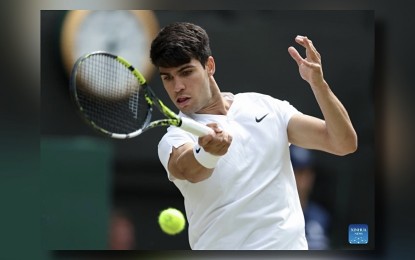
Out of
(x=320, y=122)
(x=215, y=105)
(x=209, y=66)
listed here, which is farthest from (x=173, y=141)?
(x=320, y=122)

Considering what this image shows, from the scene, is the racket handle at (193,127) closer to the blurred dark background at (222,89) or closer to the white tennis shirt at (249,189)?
the white tennis shirt at (249,189)

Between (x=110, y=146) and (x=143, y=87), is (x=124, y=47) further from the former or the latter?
(x=143, y=87)

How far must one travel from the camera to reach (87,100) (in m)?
4.12

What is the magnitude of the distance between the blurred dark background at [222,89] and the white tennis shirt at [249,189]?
34.8 inches

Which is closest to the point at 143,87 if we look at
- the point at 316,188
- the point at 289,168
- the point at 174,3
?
the point at 289,168

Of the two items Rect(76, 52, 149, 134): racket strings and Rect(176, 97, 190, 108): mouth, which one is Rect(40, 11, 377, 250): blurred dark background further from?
Rect(176, 97, 190, 108): mouth

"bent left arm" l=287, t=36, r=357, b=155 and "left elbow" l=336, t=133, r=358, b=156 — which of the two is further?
"left elbow" l=336, t=133, r=358, b=156

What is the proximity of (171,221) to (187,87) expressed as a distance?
3.47 ft

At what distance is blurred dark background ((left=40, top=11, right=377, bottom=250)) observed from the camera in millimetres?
4434

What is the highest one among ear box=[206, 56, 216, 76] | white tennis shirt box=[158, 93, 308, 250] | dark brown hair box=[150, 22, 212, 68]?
dark brown hair box=[150, 22, 212, 68]

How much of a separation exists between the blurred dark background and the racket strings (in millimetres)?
773

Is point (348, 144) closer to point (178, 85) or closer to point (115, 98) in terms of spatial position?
point (178, 85)

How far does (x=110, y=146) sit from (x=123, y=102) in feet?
3.03

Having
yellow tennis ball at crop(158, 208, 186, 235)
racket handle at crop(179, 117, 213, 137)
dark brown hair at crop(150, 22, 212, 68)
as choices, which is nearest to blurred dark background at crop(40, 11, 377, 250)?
yellow tennis ball at crop(158, 208, 186, 235)
